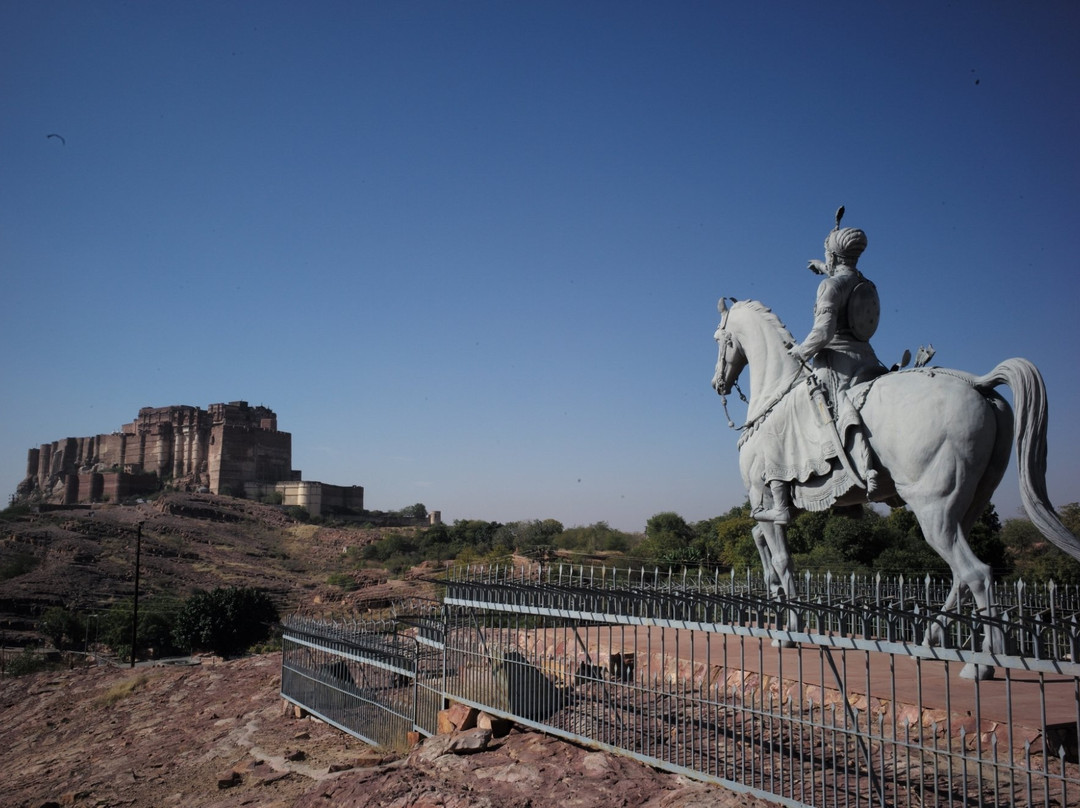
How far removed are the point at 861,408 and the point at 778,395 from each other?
0.95m

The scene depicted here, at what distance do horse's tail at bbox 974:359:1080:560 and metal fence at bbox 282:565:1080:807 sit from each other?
2.59ft

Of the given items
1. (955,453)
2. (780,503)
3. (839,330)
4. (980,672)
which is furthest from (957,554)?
(839,330)

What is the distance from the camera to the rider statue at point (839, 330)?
716cm

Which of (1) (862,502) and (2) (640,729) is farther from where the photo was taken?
(1) (862,502)

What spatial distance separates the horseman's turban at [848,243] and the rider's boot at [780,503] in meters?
2.17

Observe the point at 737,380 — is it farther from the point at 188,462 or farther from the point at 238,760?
the point at 188,462

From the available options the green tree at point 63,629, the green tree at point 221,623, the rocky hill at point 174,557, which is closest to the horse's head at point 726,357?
the rocky hill at point 174,557

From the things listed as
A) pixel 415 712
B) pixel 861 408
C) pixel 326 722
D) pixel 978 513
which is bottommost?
pixel 326 722

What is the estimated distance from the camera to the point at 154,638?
30.2 metres

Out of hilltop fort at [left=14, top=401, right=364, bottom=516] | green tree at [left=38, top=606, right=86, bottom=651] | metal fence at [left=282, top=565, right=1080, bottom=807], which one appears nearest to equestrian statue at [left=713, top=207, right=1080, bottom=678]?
metal fence at [left=282, top=565, right=1080, bottom=807]

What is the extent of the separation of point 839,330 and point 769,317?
0.80 meters

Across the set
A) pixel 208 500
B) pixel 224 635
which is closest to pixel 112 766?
pixel 224 635

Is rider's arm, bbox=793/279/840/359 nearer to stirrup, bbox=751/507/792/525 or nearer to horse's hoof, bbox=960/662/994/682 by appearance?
stirrup, bbox=751/507/792/525

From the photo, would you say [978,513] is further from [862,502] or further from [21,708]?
[21,708]
